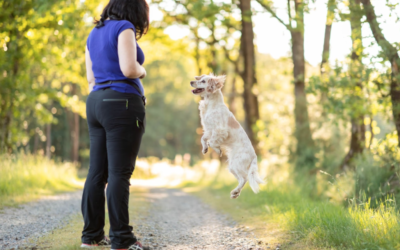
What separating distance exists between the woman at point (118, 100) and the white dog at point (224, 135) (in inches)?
37.2

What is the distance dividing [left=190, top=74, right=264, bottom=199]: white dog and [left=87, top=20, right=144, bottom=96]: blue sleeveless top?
3.42 feet

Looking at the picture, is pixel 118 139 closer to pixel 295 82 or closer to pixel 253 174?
pixel 253 174

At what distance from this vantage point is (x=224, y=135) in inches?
169

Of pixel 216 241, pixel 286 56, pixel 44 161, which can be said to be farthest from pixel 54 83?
pixel 216 241

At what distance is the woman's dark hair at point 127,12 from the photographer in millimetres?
3604

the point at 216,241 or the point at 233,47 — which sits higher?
the point at 233,47

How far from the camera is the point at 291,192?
7496 mm

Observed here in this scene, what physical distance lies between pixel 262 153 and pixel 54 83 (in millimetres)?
11908

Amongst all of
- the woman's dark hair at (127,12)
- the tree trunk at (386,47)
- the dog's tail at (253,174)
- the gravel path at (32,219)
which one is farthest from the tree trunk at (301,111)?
the woman's dark hair at (127,12)

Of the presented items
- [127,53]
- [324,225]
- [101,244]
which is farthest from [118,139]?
[324,225]

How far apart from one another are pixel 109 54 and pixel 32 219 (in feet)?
→ 10.5

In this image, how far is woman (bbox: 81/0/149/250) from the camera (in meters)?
3.48

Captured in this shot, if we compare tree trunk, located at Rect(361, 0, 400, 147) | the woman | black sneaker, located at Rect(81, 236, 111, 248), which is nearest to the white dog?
the woman

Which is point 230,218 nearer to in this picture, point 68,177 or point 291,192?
point 291,192
